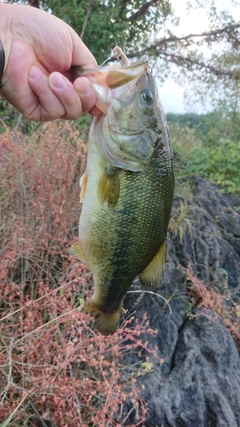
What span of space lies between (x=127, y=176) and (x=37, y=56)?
0.59 metres

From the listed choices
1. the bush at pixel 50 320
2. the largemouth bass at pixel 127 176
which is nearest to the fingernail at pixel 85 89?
the largemouth bass at pixel 127 176

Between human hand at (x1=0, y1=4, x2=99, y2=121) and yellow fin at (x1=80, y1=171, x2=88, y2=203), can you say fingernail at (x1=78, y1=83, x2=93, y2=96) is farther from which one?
yellow fin at (x1=80, y1=171, x2=88, y2=203)

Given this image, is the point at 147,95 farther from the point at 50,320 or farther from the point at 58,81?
the point at 50,320

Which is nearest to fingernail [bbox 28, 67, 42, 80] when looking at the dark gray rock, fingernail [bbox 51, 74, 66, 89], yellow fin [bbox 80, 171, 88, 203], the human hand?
the human hand

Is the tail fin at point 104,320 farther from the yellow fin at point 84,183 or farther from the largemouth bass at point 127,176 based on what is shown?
the yellow fin at point 84,183

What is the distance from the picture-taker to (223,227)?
5.33 m

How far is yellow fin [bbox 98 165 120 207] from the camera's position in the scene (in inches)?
58.3

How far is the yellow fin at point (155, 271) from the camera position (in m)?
1.62

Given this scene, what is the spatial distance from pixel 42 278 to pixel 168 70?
5.56 m

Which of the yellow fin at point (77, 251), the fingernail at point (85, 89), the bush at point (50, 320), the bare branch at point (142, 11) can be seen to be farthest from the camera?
the bare branch at point (142, 11)

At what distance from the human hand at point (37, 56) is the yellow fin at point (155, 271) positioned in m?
0.57

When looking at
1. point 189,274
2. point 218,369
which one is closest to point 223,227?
point 189,274

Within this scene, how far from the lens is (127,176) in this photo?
1.51 meters

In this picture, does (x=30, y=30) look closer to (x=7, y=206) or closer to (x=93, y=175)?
(x=93, y=175)
